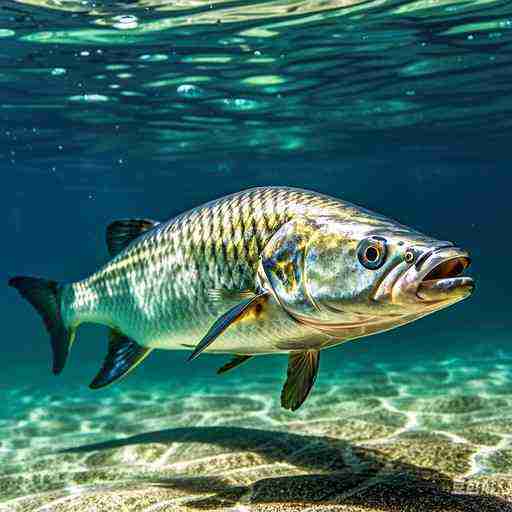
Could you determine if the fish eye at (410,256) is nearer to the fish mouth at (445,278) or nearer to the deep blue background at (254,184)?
the fish mouth at (445,278)

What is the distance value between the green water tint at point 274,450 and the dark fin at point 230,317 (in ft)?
→ 4.25

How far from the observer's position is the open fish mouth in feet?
9.20

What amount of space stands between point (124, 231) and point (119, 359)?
129 centimetres

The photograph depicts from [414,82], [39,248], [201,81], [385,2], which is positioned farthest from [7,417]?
[39,248]

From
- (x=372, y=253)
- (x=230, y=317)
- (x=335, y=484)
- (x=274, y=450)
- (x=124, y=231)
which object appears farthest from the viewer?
(x=274, y=450)

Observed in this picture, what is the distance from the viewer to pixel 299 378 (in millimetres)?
4094

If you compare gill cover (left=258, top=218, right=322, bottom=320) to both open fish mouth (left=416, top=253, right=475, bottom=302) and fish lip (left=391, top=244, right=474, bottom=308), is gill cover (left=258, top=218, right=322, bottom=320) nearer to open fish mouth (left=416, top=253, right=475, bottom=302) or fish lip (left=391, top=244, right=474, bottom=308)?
fish lip (left=391, top=244, right=474, bottom=308)

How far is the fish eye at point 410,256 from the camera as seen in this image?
3.01 m

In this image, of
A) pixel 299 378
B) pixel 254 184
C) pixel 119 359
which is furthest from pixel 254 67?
pixel 254 184

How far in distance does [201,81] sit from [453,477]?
1568cm

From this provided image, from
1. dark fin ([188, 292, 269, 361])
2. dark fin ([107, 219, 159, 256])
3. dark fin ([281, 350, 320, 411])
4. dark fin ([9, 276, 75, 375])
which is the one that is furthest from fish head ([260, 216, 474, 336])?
dark fin ([9, 276, 75, 375])

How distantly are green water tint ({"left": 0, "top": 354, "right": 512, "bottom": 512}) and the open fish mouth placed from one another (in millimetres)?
1565

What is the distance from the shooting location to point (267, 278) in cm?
371

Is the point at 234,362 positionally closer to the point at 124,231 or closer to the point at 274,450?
the point at 124,231
